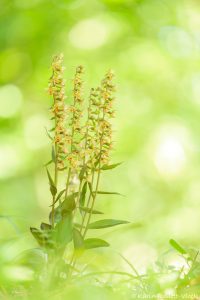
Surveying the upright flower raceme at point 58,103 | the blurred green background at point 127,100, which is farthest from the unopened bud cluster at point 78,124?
the blurred green background at point 127,100

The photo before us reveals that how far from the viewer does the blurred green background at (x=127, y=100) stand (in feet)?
6.94

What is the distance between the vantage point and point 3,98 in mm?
2170

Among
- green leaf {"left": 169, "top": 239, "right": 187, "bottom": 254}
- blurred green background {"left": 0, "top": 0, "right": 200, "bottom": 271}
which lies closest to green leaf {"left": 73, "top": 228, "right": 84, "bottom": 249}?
green leaf {"left": 169, "top": 239, "right": 187, "bottom": 254}

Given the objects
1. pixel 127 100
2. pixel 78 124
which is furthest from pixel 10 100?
pixel 78 124

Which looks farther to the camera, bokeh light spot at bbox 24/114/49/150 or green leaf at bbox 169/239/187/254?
bokeh light spot at bbox 24/114/49/150

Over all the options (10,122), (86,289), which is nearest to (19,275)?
(86,289)

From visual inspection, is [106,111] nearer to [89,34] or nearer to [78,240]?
[78,240]

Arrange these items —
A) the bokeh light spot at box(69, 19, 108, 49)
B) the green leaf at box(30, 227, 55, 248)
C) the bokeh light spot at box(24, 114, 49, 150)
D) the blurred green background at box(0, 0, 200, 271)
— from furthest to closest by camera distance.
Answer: the bokeh light spot at box(24, 114, 49, 150) < the bokeh light spot at box(69, 19, 108, 49) < the blurred green background at box(0, 0, 200, 271) < the green leaf at box(30, 227, 55, 248)

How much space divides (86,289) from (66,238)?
0.23 metres

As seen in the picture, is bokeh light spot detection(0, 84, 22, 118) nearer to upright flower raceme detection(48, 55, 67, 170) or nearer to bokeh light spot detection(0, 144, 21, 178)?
bokeh light spot detection(0, 144, 21, 178)

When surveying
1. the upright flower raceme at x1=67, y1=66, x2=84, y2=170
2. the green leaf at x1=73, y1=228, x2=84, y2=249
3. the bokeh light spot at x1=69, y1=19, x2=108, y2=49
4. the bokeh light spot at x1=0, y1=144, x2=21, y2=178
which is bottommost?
the bokeh light spot at x1=0, y1=144, x2=21, y2=178

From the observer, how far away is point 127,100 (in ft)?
8.50

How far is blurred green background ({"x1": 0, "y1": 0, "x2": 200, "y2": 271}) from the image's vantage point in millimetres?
2115

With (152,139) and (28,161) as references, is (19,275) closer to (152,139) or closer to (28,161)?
(28,161)
